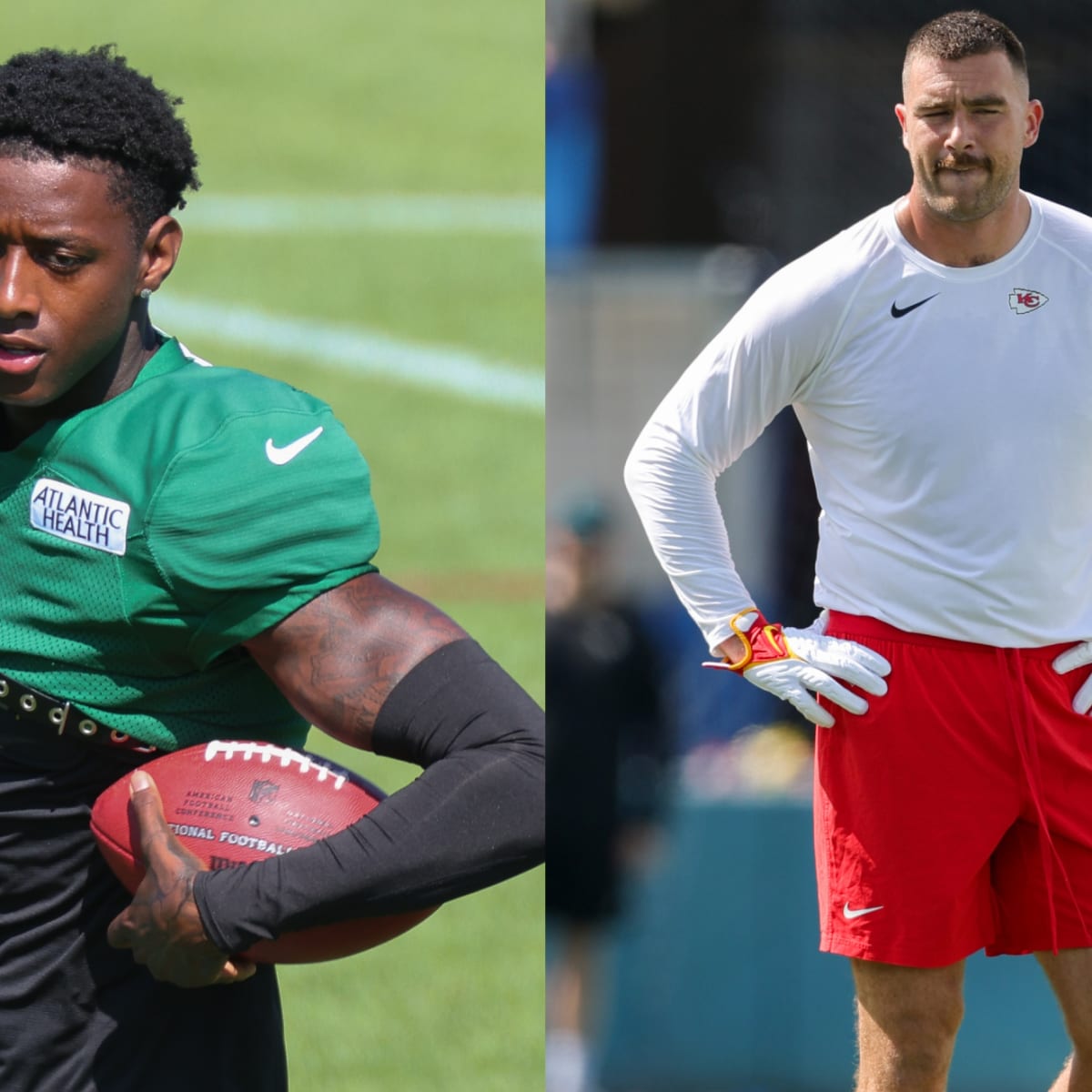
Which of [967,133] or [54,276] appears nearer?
[54,276]

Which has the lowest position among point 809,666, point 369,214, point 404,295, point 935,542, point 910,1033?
point 910,1033

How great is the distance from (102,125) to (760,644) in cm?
139

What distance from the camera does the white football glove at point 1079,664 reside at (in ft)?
11.2

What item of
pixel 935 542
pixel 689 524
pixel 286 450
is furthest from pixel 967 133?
pixel 286 450

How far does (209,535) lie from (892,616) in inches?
49.4

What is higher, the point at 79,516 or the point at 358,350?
the point at 358,350

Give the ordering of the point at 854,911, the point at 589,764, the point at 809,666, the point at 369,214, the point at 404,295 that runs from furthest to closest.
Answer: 1. the point at 369,214
2. the point at 404,295
3. the point at 589,764
4. the point at 854,911
5. the point at 809,666

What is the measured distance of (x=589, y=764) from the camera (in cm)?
694

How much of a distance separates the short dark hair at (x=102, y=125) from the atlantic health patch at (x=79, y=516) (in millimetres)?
432

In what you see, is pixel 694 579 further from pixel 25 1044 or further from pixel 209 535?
pixel 25 1044

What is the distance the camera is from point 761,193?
35.2ft

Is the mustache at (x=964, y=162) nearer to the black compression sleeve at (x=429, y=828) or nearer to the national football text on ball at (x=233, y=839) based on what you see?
the black compression sleeve at (x=429, y=828)

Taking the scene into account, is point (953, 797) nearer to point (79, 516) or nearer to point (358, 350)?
point (79, 516)

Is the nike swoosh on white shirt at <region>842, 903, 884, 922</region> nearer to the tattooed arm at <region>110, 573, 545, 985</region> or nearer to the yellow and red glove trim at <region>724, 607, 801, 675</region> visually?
the yellow and red glove trim at <region>724, 607, 801, 675</region>
